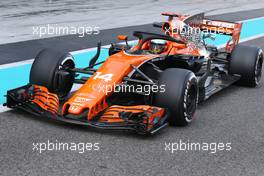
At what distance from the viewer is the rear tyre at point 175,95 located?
19.6 ft

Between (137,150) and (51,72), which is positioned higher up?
(51,72)

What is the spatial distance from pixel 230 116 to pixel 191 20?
214 cm

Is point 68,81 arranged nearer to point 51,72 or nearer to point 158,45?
point 51,72

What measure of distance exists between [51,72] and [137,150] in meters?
1.72

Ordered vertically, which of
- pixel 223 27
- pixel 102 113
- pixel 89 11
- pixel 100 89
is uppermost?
pixel 223 27

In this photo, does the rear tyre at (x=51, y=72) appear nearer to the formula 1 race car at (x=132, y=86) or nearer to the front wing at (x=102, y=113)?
the formula 1 race car at (x=132, y=86)

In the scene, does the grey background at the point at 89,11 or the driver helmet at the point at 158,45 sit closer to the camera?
the driver helmet at the point at 158,45

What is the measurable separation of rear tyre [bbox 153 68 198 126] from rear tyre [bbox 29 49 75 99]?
1237 millimetres

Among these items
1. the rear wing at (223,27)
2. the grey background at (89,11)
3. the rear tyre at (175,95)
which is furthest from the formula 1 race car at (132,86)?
the grey background at (89,11)

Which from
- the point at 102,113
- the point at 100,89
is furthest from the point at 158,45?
the point at 102,113

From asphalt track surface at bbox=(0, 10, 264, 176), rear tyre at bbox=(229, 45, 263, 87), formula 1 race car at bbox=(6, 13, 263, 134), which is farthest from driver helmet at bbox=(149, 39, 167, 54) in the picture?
rear tyre at bbox=(229, 45, 263, 87)

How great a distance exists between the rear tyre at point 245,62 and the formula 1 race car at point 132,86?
0.24 m

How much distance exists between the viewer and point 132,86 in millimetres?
6340

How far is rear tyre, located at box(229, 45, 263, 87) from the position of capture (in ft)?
26.4
